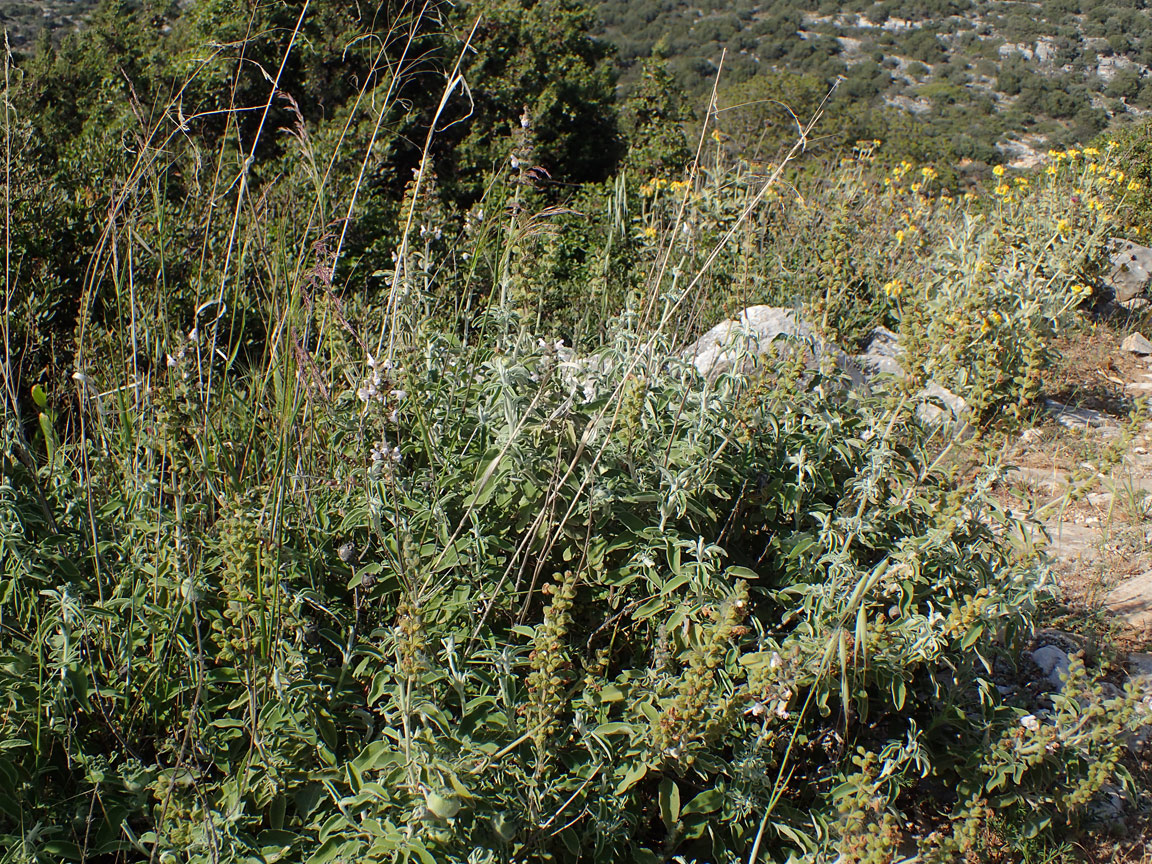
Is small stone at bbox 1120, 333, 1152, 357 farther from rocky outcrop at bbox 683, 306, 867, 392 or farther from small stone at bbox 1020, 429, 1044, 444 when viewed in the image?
rocky outcrop at bbox 683, 306, 867, 392

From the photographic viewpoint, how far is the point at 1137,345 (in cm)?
562

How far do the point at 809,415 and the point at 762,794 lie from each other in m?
1.00

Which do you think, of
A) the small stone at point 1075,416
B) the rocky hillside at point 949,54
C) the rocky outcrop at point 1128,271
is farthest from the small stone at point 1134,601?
the rocky hillside at point 949,54

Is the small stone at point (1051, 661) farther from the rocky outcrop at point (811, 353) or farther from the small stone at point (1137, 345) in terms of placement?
the small stone at point (1137, 345)

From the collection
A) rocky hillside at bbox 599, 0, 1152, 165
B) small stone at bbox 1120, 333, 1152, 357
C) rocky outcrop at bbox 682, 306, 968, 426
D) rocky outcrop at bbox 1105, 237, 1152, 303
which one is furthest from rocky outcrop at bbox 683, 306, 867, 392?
rocky hillside at bbox 599, 0, 1152, 165

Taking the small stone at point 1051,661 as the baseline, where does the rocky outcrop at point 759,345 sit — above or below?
above

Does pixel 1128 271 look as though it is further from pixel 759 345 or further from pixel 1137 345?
pixel 759 345

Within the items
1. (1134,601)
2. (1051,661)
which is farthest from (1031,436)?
(1051,661)

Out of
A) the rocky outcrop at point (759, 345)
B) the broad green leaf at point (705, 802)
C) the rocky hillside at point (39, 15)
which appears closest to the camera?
Answer: the broad green leaf at point (705, 802)

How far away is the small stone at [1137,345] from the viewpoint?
5.59 metres

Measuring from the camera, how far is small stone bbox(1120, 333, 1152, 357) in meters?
5.59

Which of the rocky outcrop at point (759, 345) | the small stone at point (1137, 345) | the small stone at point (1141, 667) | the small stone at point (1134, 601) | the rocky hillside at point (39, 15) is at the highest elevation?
the rocky hillside at point (39, 15)

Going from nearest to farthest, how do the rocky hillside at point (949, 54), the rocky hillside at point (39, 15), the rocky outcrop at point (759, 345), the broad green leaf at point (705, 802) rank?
the broad green leaf at point (705, 802) < the rocky outcrop at point (759, 345) < the rocky hillside at point (39, 15) < the rocky hillside at point (949, 54)

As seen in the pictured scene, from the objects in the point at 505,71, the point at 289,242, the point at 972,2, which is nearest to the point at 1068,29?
the point at 972,2
